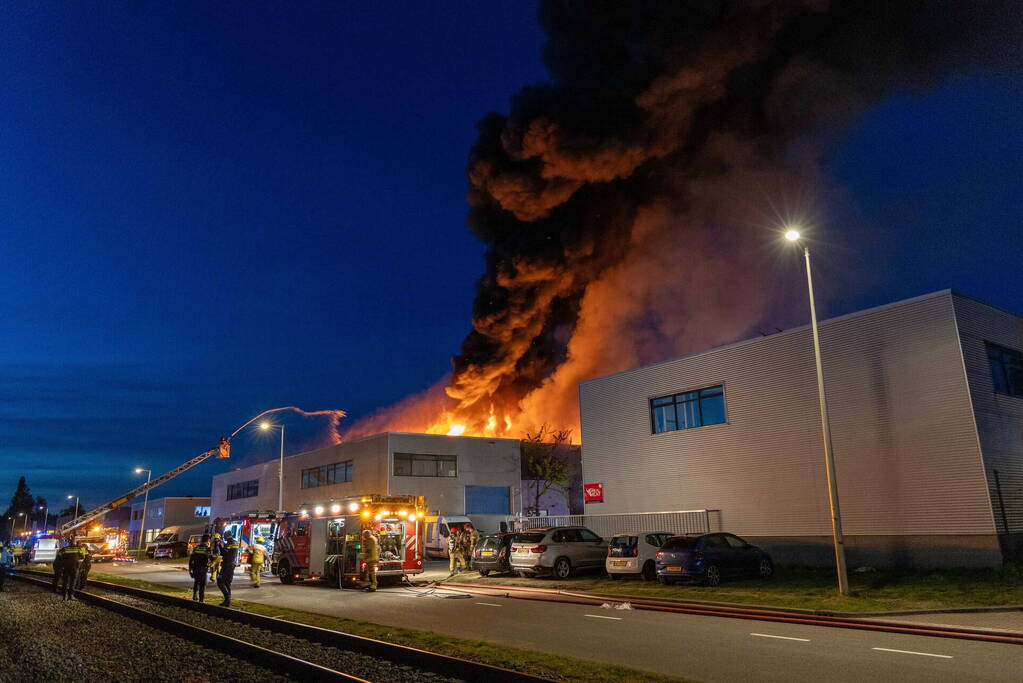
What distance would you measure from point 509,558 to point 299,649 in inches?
489

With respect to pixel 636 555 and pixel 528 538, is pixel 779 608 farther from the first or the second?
pixel 528 538

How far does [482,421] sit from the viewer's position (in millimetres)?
44125

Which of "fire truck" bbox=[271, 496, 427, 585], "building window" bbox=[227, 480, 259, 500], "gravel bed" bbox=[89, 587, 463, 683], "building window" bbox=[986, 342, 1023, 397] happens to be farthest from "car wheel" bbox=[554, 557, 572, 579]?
"building window" bbox=[227, 480, 259, 500]

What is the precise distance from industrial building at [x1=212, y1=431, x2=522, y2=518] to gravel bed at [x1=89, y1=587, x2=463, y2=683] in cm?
2290

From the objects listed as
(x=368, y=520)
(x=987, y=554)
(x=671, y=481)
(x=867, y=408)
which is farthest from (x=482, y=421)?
(x=987, y=554)

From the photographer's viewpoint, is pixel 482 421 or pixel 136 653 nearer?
pixel 136 653

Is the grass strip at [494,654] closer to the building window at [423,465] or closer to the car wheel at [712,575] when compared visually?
the car wheel at [712,575]

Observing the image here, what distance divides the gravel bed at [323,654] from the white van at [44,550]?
3724 centimetres

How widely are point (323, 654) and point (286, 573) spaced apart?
14.0 metres

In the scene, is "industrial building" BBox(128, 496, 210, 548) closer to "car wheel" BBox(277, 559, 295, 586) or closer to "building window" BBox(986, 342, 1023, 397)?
"car wheel" BBox(277, 559, 295, 586)

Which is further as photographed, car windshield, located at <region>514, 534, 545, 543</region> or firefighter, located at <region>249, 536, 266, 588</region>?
car windshield, located at <region>514, 534, 545, 543</region>

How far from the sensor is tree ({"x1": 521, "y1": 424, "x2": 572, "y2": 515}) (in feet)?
137

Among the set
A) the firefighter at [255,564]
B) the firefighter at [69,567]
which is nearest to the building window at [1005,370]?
the firefighter at [255,564]

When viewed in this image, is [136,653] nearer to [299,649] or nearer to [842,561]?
[299,649]
